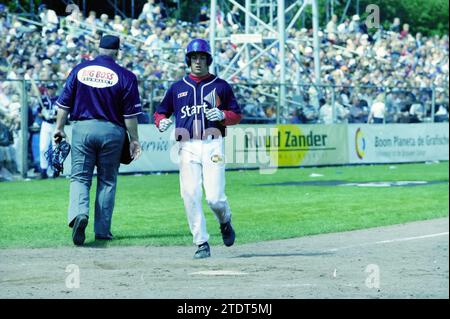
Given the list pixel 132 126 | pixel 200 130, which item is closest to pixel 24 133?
pixel 132 126

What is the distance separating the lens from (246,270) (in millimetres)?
10047

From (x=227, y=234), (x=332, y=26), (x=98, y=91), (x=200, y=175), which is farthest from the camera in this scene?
(x=332, y=26)

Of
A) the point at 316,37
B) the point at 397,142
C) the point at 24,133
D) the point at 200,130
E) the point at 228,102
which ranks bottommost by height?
the point at 397,142

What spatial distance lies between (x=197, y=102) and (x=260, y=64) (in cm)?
2295

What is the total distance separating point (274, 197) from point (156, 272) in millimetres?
10115

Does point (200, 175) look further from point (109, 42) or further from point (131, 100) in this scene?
point (109, 42)

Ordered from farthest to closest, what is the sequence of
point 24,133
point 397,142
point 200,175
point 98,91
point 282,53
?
point 397,142 → point 282,53 → point 24,133 → point 98,91 → point 200,175

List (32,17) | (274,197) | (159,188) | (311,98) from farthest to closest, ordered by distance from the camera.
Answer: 1. (311,98)
2. (32,17)
3. (159,188)
4. (274,197)

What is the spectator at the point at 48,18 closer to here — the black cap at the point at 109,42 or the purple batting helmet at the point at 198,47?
the black cap at the point at 109,42

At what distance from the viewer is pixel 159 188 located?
22.0m

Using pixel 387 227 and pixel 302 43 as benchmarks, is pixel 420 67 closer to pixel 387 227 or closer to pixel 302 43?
pixel 302 43

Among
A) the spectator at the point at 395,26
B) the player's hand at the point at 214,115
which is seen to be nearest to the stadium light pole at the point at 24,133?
the player's hand at the point at 214,115

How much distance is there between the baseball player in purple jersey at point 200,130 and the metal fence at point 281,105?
521 inches

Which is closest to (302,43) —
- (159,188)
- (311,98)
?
(311,98)
